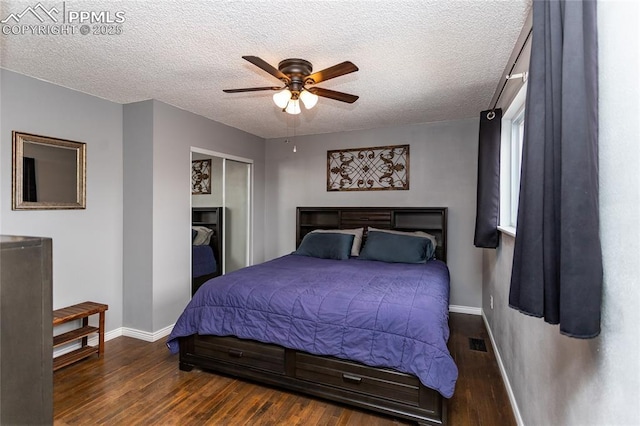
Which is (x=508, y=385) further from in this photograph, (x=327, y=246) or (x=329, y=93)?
(x=329, y=93)

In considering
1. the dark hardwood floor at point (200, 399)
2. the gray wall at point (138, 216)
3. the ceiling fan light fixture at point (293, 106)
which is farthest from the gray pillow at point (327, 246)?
the ceiling fan light fixture at point (293, 106)

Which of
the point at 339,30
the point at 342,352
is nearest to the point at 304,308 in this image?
the point at 342,352

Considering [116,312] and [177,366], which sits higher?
[116,312]

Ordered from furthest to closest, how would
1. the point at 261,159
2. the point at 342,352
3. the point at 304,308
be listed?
the point at 261,159 → the point at 304,308 → the point at 342,352

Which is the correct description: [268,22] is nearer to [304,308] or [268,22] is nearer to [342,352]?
[304,308]

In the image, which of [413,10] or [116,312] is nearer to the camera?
[413,10]

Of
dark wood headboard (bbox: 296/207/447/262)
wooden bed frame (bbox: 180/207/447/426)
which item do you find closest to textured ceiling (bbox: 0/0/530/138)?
dark wood headboard (bbox: 296/207/447/262)

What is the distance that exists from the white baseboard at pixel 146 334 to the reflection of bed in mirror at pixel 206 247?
1.69 ft

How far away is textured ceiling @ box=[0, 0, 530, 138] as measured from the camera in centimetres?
178

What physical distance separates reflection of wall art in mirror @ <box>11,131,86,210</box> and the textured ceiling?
0.55m

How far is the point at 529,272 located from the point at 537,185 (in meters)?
0.29

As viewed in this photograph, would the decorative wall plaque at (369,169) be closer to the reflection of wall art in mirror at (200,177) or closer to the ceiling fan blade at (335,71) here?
the reflection of wall art in mirror at (200,177)

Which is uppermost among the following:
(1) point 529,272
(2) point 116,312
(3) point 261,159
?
(3) point 261,159

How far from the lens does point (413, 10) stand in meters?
1.77
